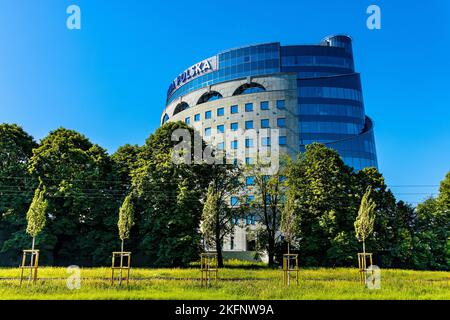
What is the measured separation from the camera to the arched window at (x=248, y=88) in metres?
77.0

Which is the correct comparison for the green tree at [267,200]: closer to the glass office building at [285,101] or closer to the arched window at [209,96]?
the glass office building at [285,101]

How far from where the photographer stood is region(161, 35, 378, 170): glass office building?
73.7m

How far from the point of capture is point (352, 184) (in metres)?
43.6

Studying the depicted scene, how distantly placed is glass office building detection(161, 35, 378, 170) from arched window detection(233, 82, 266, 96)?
20 centimetres

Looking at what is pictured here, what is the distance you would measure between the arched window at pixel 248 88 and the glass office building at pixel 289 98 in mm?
197

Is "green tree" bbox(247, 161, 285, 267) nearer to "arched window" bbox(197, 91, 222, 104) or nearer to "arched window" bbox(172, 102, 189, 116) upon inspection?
"arched window" bbox(197, 91, 222, 104)

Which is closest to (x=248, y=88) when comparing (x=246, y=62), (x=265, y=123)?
(x=246, y=62)

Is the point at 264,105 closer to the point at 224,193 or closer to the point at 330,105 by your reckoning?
the point at 330,105

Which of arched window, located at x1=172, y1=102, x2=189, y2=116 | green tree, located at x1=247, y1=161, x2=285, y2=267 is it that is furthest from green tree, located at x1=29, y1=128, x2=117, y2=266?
arched window, located at x1=172, y1=102, x2=189, y2=116

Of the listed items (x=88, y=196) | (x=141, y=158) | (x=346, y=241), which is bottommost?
(x=346, y=241)

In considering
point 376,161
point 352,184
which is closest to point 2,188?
point 352,184
